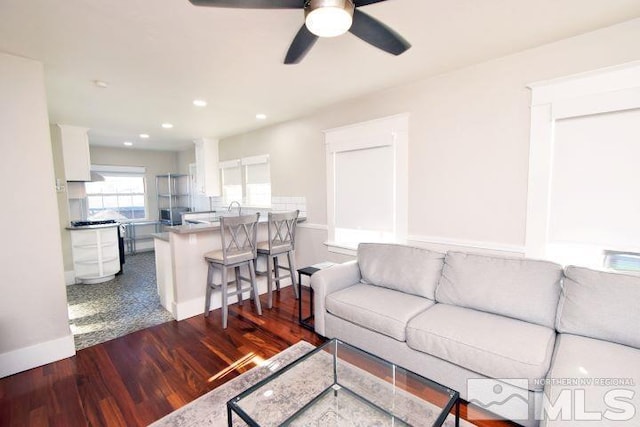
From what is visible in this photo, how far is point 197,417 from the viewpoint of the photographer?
1.74m

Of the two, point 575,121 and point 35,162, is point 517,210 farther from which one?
point 35,162

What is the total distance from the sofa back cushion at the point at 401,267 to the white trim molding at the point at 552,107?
0.76 meters

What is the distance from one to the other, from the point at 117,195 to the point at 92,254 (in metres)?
2.61

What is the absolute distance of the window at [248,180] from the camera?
15.7 ft

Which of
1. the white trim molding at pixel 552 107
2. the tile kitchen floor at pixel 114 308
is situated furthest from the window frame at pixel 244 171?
the white trim molding at pixel 552 107

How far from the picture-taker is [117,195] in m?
6.52

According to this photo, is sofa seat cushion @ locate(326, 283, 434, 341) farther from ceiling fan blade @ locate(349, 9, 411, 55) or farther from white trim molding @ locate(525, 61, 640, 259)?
ceiling fan blade @ locate(349, 9, 411, 55)

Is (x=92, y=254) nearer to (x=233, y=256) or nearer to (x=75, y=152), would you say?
(x=75, y=152)

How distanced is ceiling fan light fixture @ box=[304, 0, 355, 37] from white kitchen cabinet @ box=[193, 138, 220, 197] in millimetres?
4754

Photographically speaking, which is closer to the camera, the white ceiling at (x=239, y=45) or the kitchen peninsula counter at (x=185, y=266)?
the white ceiling at (x=239, y=45)

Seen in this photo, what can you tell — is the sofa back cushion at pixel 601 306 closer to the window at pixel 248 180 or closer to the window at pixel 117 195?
the window at pixel 248 180

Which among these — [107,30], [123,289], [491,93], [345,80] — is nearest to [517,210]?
[491,93]

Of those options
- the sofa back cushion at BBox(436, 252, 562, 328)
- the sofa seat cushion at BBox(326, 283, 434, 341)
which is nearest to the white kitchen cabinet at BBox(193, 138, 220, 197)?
the sofa seat cushion at BBox(326, 283, 434, 341)

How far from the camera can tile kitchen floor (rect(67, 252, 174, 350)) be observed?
2.83 meters
